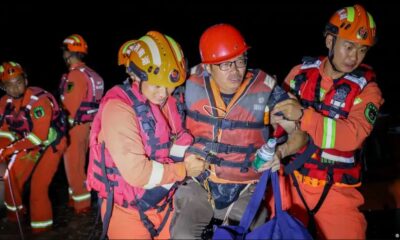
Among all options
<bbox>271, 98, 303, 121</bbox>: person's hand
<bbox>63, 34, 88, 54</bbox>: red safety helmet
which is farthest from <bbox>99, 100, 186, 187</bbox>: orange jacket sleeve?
<bbox>63, 34, 88, 54</bbox>: red safety helmet

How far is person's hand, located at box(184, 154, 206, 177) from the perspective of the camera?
240 centimetres

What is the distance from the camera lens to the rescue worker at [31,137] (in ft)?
15.3

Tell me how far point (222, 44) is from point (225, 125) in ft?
1.97

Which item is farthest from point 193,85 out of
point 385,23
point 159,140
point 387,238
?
point 385,23

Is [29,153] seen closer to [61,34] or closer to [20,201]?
[20,201]

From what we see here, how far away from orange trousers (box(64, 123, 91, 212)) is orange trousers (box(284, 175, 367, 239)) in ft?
12.7

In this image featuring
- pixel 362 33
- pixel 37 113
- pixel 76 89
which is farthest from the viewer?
pixel 76 89

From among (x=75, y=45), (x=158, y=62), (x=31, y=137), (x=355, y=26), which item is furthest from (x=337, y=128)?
(x=75, y=45)

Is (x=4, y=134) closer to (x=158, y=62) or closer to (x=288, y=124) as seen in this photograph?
(x=158, y=62)

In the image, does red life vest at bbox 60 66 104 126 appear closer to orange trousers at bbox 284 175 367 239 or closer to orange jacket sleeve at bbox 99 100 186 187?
orange jacket sleeve at bbox 99 100 186 187

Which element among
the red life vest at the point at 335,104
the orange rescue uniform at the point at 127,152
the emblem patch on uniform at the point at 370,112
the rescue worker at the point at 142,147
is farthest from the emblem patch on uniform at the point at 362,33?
the orange rescue uniform at the point at 127,152

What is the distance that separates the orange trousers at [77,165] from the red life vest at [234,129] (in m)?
3.71

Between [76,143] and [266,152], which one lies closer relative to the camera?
[266,152]

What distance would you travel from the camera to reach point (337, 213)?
Result: 2.75 meters
